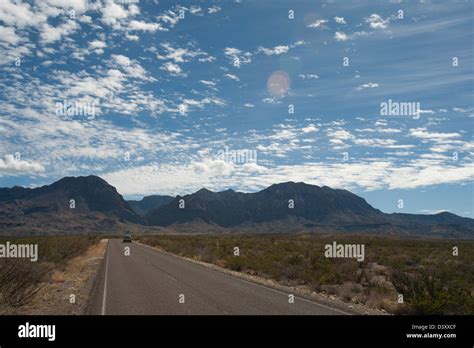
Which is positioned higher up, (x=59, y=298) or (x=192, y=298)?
(x=192, y=298)

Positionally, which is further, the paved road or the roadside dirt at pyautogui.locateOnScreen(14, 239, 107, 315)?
the roadside dirt at pyautogui.locateOnScreen(14, 239, 107, 315)

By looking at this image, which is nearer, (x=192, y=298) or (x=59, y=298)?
(x=192, y=298)

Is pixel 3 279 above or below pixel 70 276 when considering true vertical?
above

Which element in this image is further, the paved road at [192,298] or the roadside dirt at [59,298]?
the roadside dirt at [59,298]

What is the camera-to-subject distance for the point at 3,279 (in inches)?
565
